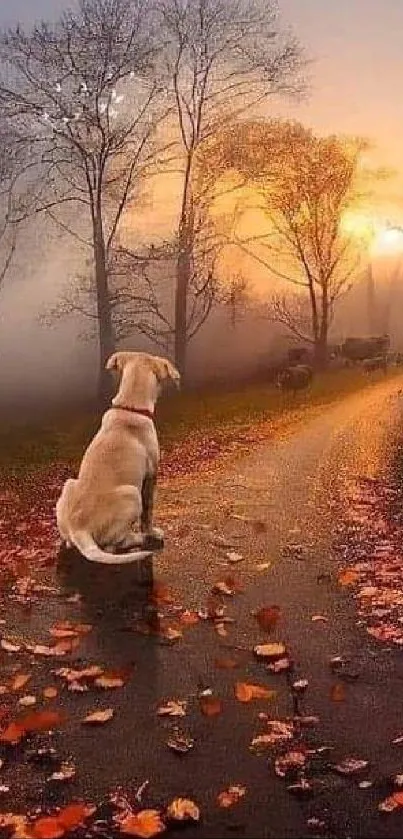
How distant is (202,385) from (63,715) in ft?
8.46

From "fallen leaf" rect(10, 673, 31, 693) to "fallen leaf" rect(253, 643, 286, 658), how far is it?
563 mm

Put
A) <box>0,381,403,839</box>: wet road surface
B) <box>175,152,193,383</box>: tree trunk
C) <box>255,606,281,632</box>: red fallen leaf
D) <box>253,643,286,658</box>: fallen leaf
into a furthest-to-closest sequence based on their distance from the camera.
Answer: <box>175,152,193,383</box>: tree trunk → <box>255,606,281,632</box>: red fallen leaf → <box>253,643,286,658</box>: fallen leaf → <box>0,381,403,839</box>: wet road surface

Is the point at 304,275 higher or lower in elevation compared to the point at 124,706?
higher

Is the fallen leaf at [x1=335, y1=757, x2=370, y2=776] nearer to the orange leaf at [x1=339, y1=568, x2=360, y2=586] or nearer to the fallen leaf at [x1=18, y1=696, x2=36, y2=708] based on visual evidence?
the fallen leaf at [x1=18, y1=696, x2=36, y2=708]

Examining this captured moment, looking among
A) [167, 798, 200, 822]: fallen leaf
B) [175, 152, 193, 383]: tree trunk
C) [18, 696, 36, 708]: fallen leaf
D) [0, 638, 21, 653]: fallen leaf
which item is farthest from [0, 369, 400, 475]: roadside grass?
[167, 798, 200, 822]: fallen leaf

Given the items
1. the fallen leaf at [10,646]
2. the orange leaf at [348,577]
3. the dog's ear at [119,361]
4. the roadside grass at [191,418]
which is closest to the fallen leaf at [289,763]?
the fallen leaf at [10,646]

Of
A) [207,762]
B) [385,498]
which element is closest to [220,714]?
[207,762]

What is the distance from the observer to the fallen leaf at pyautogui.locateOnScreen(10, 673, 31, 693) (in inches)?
78.0

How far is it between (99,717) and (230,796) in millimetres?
400

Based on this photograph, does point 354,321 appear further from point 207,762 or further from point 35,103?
point 207,762

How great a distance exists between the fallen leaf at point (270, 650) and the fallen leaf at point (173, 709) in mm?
298

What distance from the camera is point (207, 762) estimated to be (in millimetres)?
1640

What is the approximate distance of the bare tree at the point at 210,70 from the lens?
4164 mm

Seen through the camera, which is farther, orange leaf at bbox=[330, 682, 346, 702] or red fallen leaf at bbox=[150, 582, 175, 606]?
red fallen leaf at bbox=[150, 582, 175, 606]
